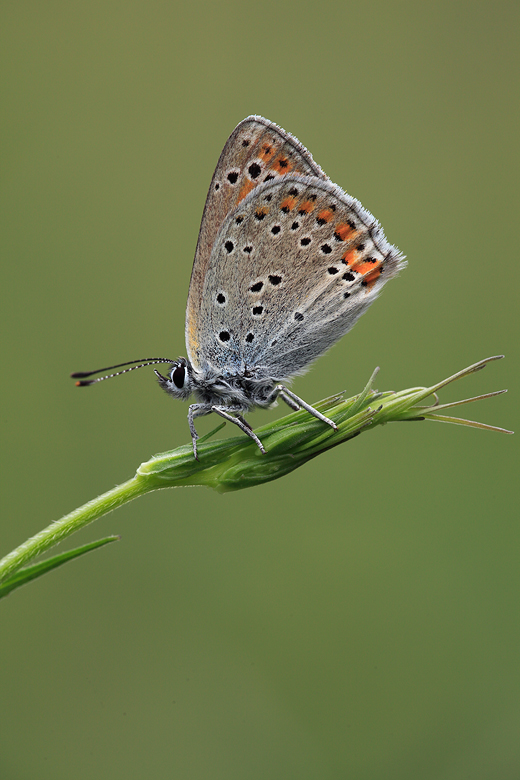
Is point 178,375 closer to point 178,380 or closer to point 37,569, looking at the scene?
point 178,380

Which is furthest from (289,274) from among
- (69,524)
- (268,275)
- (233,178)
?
(69,524)

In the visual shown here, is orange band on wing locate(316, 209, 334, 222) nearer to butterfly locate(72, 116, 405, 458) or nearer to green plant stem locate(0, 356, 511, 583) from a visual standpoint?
butterfly locate(72, 116, 405, 458)

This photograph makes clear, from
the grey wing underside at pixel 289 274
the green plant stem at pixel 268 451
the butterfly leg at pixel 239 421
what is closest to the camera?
the green plant stem at pixel 268 451

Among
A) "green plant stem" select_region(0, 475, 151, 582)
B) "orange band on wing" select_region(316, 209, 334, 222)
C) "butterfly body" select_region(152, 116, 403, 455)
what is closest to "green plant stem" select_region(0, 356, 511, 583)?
"green plant stem" select_region(0, 475, 151, 582)

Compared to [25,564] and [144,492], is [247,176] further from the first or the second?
[25,564]

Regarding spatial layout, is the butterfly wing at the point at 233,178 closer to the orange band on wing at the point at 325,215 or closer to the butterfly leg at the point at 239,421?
the orange band on wing at the point at 325,215

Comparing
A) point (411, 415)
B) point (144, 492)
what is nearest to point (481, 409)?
point (411, 415)

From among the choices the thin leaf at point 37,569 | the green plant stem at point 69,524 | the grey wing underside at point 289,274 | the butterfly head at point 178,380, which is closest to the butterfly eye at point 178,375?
the butterfly head at point 178,380
